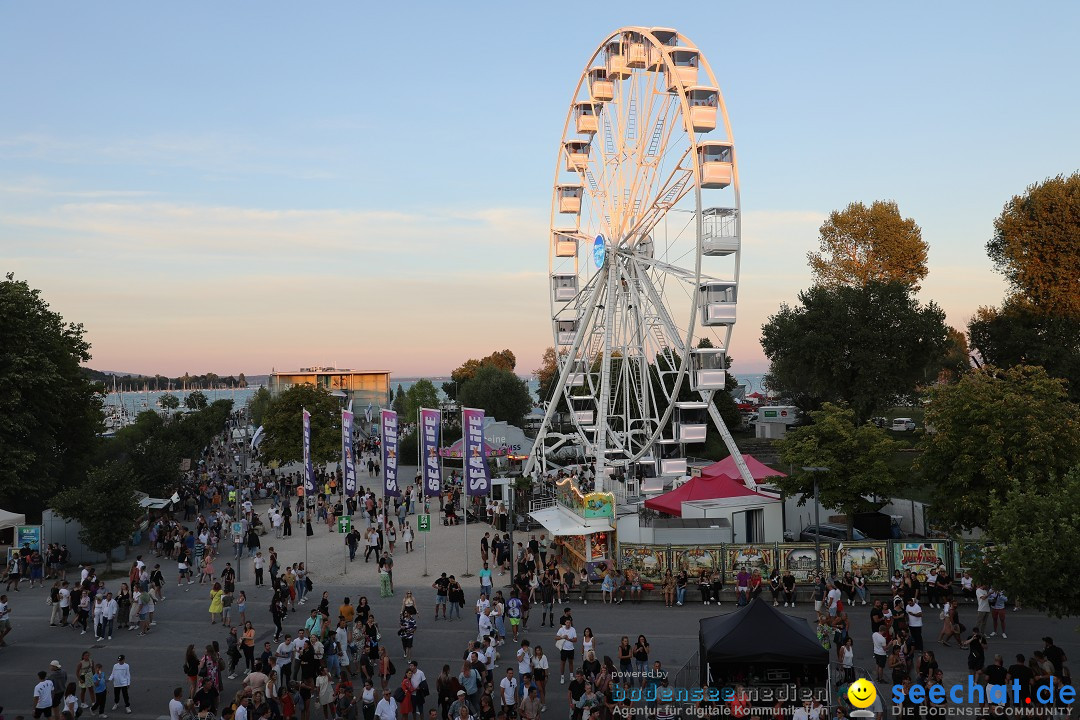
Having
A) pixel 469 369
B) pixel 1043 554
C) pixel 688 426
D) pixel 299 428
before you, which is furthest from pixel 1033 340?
pixel 469 369

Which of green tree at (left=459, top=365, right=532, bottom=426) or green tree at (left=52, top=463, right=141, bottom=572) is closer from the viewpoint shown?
green tree at (left=52, top=463, right=141, bottom=572)

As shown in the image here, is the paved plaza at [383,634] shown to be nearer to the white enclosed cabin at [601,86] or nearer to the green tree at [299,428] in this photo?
the white enclosed cabin at [601,86]

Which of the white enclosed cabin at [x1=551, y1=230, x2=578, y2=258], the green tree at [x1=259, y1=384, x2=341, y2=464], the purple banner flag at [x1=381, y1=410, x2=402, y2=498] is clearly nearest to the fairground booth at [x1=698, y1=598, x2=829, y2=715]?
the purple banner flag at [x1=381, y1=410, x2=402, y2=498]

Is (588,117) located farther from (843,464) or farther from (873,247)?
(873,247)

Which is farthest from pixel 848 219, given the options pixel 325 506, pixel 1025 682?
pixel 1025 682

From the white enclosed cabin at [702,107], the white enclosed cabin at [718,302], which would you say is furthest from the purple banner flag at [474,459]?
the white enclosed cabin at [702,107]

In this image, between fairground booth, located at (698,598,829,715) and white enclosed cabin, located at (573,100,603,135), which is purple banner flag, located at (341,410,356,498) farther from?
fairground booth, located at (698,598,829,715)

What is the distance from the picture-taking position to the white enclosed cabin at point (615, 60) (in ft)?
109

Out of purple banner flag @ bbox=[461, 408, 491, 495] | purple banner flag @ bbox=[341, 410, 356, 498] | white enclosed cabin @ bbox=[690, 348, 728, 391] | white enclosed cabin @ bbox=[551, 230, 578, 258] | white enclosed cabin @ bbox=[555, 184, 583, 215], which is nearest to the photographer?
purple banner flag @ bbox=[461, 408, 491, 495]

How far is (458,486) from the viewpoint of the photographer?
140 feet

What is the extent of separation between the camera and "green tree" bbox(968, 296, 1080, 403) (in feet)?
151

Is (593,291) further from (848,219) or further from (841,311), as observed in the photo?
(848,219)

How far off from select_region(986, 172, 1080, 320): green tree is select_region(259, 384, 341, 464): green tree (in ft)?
129

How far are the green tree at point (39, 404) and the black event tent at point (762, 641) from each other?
1071 inches
